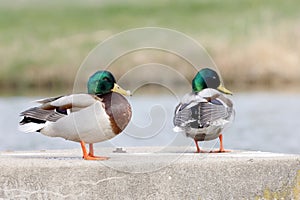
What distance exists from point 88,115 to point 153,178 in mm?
695

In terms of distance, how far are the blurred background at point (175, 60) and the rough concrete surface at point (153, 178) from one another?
154 cm

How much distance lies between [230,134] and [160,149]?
841 cm

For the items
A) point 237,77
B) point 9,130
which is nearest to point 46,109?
point 9,130

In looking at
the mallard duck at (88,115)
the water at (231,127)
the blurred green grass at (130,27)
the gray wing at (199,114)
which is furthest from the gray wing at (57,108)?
the blurred green grass at (130,27)

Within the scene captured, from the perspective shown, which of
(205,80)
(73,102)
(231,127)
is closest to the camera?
(73,102)

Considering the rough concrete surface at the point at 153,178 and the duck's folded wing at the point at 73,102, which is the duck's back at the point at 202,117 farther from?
the duck's folded wing at the point at 73,102

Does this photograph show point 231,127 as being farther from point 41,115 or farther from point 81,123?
point 81,123

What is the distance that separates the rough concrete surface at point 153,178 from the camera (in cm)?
724

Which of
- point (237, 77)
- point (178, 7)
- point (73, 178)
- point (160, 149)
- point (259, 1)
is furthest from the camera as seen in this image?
point (178, 7)

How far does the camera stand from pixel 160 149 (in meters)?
8.63

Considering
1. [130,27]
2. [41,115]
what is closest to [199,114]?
[41,115]

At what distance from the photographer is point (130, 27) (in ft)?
113

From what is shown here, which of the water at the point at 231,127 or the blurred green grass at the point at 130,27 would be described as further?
the blurred green grass at the point at 130,27

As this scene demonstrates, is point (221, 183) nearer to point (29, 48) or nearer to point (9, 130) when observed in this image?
point (9, 130)
